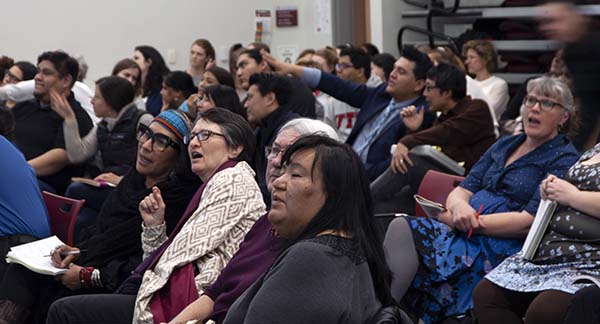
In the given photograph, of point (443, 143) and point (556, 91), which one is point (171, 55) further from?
point (556, 91)

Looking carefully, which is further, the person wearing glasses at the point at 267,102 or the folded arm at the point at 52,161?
the folded arm at the point at 52,161

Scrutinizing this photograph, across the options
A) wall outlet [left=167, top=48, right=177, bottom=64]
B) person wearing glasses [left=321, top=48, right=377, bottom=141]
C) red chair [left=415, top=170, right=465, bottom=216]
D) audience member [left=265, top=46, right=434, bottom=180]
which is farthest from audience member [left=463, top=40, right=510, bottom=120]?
wall outlet [left=167, top=48, right=177, bottom=64]

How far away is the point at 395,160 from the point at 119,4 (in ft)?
19.7

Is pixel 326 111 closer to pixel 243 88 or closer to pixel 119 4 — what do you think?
pixel 243 88

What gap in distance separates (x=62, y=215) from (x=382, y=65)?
11.7ft

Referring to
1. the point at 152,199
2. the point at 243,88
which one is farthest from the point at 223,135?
the point at 243,88

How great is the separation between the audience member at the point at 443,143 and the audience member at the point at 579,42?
299 cm

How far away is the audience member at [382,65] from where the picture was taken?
709 centimetres

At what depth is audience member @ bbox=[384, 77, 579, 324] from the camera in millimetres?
3580

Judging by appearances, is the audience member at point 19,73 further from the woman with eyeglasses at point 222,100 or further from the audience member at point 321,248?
the audience member at point 321,248

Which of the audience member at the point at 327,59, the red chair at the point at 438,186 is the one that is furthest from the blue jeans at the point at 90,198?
the audience member at the point at 327,59

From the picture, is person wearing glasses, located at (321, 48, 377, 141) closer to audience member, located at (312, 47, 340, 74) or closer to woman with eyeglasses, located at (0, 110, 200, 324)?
audience member, located at (312, 47, 340, 74)

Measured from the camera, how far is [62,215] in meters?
4.25

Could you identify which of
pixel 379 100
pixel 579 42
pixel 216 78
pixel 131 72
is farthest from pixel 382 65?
pixel 579 42
